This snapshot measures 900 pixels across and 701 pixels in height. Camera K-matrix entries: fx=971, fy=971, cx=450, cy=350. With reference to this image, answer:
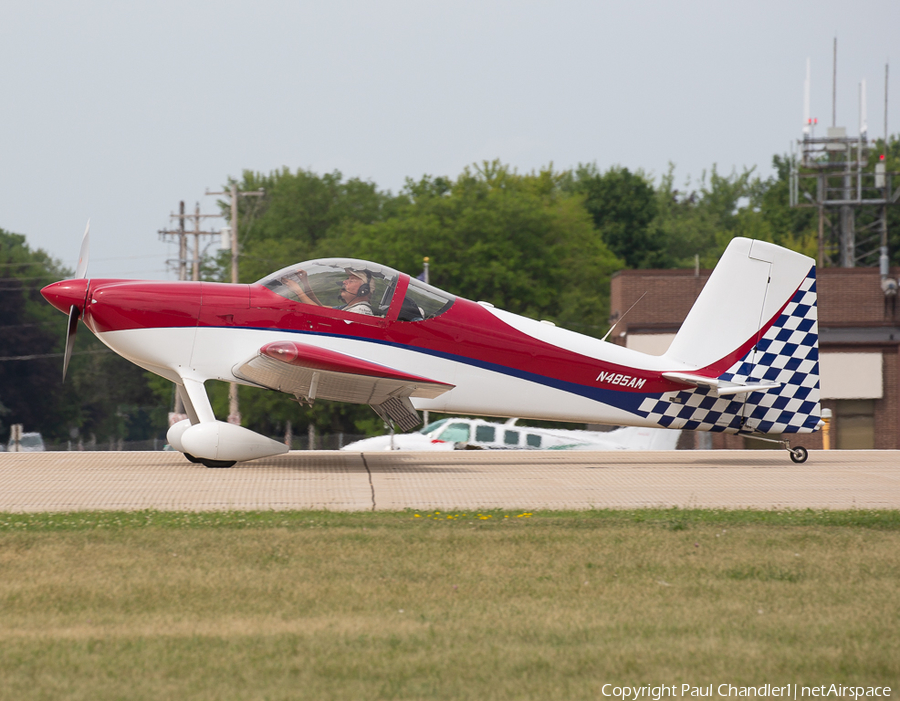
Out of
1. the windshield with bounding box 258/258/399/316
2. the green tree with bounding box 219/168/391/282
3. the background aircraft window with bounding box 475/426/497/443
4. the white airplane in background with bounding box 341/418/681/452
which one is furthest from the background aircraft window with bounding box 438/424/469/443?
the green tree with bounding box 219/168/391/282

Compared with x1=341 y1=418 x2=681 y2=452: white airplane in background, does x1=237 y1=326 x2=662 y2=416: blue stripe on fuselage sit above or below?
above

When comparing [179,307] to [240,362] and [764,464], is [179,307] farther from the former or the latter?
[764,464]

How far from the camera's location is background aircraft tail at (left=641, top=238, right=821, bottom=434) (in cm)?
1207

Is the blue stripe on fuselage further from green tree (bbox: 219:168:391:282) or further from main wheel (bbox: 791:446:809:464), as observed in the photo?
green tree (bbox: 219:168:391:282)

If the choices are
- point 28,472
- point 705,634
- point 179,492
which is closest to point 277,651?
point 705,634

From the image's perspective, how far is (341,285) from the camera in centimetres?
1059

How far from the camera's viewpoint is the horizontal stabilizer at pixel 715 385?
1172 centimetres

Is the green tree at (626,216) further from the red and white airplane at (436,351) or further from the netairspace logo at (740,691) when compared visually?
the netairspace logo at (740,691)

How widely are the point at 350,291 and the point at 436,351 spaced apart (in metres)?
1.19

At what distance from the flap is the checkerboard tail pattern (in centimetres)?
357

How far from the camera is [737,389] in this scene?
11.7 metres

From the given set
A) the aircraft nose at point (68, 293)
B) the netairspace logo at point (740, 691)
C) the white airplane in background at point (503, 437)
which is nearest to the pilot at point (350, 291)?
the aircraft nose at point (68, 293)

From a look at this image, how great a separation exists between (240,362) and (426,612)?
662cm

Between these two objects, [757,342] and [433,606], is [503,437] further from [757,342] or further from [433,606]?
[433,606]
